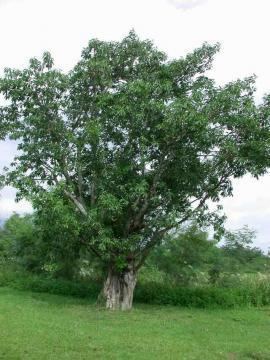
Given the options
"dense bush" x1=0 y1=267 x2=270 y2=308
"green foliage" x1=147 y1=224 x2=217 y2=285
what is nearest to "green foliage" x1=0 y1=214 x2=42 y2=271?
"dense bush" x1=0 y1=267 x2=270 y2=308

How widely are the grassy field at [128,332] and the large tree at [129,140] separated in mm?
2053

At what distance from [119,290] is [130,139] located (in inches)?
190

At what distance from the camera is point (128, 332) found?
12.2 metres

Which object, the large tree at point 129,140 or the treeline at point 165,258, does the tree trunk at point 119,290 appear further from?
the treeline at point 165,258

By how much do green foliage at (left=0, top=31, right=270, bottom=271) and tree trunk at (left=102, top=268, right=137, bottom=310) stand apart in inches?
19.8

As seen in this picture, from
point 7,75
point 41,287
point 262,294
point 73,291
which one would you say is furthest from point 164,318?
point 7,75

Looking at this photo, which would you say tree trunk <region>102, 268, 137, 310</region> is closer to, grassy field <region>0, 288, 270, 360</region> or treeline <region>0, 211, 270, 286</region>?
grassy field <region>0, 288, 270, 360</region>

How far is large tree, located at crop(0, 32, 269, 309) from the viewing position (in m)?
15.5

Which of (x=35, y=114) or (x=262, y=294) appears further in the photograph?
(x=262, y=294)

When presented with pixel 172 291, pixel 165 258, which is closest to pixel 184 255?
pixel 165 258

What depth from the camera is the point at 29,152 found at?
17047mm

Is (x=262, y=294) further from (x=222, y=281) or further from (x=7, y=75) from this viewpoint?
(x=7, y=75)

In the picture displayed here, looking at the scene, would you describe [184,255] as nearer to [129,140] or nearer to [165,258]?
[165,258]

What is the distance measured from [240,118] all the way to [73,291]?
9.59m
